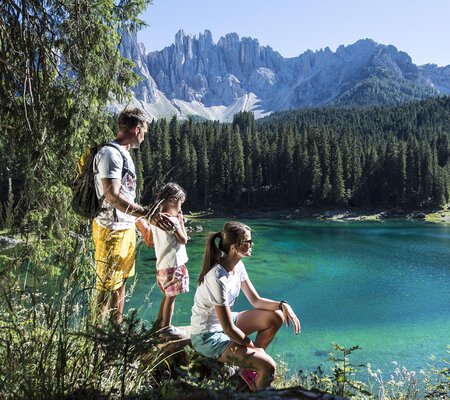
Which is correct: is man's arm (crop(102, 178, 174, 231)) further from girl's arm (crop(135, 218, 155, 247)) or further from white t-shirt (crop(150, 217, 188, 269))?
white t-shirt (crop(150, 217, 188, 269))

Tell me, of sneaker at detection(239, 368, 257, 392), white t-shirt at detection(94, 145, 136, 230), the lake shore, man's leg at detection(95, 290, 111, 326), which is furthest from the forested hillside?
man's leg at detection(95, 290, 111, 326)

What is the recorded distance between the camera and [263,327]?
11.8ft

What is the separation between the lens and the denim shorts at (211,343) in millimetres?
3244

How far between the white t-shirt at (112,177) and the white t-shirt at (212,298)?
0.78 meters

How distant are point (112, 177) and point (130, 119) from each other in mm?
589

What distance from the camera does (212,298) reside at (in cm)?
330

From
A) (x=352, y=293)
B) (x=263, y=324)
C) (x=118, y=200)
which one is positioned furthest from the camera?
(x=352, y=293)

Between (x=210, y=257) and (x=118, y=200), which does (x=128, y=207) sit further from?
(x=210, y=257)

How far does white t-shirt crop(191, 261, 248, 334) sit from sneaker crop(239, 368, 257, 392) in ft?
1.28

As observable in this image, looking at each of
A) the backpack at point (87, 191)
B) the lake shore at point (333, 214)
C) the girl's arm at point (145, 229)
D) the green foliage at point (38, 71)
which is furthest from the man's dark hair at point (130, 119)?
the lake shore at point (333, 214)

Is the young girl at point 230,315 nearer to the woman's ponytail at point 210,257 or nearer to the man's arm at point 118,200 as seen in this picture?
the woman's ponytail at point 210,257

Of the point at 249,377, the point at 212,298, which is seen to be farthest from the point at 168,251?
the point at 249,377

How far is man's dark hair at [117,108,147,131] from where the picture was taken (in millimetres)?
3459

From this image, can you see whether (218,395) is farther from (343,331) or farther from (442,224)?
(442,224)
